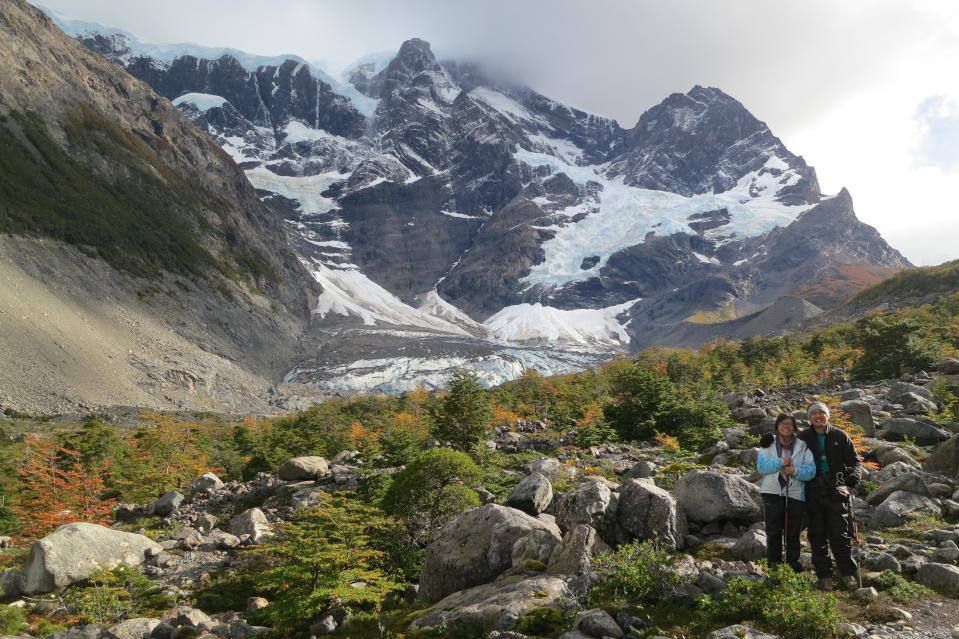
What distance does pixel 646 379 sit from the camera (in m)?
25.5

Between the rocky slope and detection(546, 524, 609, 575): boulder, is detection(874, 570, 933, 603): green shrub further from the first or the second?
detection(546, 524, 609, 575): boulder

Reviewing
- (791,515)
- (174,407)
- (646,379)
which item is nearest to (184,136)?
(174,407)

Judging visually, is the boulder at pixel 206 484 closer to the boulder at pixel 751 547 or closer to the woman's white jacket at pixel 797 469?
the boulder at pixel 751 547

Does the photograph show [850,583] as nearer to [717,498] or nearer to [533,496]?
[717,498]

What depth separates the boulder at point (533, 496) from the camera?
1177 centimetres

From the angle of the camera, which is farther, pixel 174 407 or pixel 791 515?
pixel 174 407

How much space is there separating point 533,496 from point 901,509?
7.39m

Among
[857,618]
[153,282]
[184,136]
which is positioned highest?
[184,136]

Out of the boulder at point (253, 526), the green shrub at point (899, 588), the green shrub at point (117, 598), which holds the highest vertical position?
the green shrub at point (899, 588)

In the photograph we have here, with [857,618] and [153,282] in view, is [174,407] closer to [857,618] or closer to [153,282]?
[153,282]

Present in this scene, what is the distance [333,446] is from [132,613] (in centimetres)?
2003

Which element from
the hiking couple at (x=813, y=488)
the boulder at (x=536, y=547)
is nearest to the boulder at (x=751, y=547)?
the hiking couple at (x=813, y=488)

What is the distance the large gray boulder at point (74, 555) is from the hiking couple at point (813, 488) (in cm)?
1554

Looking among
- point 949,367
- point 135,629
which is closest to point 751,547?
point 135,629
